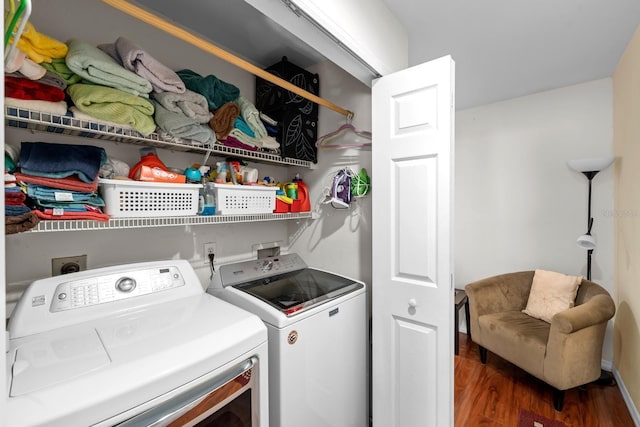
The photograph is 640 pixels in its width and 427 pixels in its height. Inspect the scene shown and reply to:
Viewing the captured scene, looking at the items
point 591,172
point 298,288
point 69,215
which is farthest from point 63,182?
point 591,172

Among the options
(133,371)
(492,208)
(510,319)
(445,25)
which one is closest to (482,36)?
(445,25)

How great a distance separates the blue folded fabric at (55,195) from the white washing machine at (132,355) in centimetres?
30

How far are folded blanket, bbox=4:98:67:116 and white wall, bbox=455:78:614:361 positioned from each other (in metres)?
3.29

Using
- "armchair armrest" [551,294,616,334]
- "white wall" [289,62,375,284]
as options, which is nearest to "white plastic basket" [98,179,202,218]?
"white wall" [289,62,375,284]

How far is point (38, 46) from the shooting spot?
0.95 meters

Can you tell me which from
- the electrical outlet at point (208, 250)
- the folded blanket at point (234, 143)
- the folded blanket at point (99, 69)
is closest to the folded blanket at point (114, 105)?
the folded blanket at point (99, 69)

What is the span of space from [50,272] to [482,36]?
257 centimetres

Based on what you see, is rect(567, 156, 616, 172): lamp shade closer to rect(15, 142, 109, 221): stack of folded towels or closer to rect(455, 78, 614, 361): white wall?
rect(455, 78, 614, 361): white wall

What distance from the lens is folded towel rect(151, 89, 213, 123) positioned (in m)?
1.27

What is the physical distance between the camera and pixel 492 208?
303cm

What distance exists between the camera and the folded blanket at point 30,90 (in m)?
0.91

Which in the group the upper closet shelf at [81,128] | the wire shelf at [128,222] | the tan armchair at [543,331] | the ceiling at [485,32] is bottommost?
the tan armchair at [543,331]

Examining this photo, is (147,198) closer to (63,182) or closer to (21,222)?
(63,182)

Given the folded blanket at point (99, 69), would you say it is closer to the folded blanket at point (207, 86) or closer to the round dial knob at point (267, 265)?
the folded blanket at point (207, 86)
